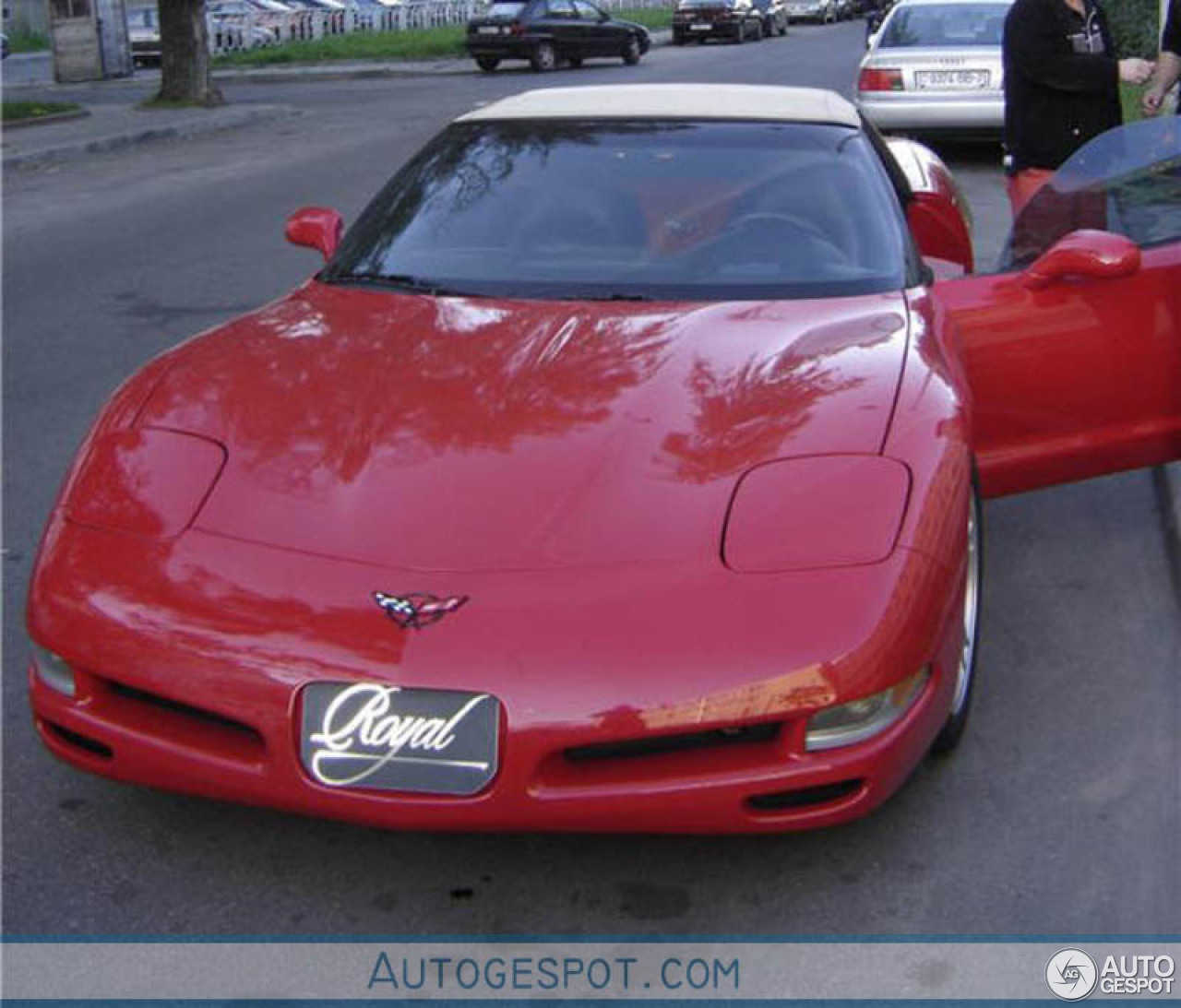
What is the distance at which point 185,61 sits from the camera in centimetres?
2330

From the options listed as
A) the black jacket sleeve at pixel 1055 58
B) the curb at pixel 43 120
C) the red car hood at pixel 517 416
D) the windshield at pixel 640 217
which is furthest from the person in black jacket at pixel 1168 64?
the curb at pixel 43 120

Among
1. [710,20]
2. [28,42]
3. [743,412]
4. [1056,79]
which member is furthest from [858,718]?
[28,42]

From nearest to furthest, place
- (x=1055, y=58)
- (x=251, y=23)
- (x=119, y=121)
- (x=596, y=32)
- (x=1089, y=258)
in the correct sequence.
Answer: (x=1089, y=258), (x=1055, y=58), (x=119, y=121), (x=596, y=32), (x=251, y=23)

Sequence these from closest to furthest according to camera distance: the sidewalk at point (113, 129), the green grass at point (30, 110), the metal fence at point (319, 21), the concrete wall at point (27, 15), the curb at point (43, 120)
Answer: the sidewalk at point (113, 129)
the curb at point (43, 120)
the green grass at point (30, 110)
the metal fence at point (319, 21)
the concrete wall at point (27, 15)

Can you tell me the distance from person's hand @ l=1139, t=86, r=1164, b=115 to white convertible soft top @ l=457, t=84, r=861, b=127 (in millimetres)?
2045

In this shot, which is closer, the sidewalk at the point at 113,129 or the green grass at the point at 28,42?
the sidewalk at the point at 113,129

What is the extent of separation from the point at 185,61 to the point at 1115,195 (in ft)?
65.5

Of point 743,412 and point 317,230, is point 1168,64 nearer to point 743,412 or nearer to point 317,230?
point 317,230

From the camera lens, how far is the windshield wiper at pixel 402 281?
4477mm

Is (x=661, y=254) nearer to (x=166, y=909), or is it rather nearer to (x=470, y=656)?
(x=470, y=656)

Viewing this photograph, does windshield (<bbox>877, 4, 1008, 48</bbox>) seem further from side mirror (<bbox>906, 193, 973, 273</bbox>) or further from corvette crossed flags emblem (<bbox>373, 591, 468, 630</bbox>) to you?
corvette crossed flags emblem (<bbox>373, 591, 468, 630</bbox>)

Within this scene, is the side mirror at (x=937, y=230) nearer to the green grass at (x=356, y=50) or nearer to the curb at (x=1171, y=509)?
the curb at (x=1171, y=509)

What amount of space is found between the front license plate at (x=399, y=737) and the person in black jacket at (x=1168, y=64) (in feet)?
17.5

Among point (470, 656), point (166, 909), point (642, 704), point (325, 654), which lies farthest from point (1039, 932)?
point (166, 909)
